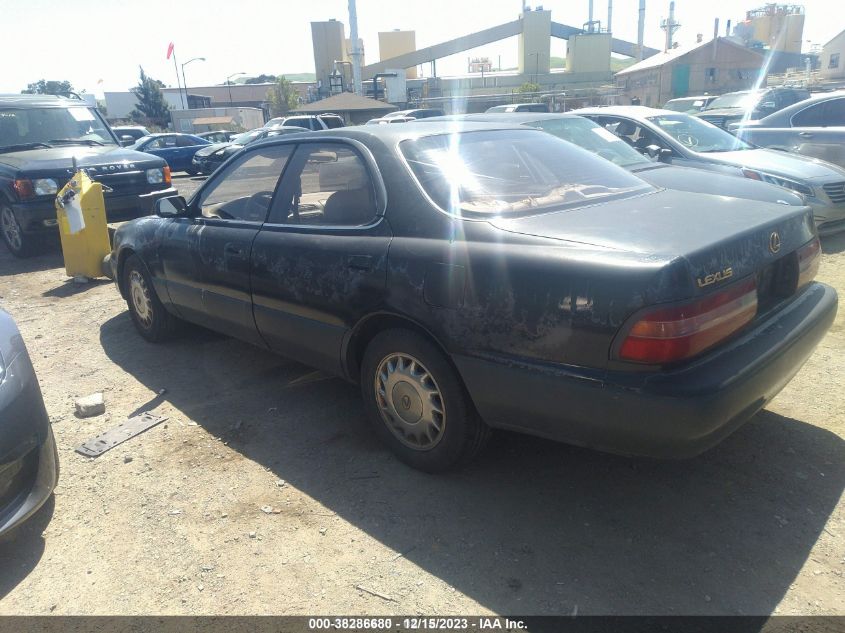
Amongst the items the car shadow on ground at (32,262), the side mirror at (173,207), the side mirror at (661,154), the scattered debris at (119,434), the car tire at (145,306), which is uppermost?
the side mirror at (173,207)

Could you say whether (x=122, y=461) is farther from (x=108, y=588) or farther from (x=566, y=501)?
(x=566, y=501)

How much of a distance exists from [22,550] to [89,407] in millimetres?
1332

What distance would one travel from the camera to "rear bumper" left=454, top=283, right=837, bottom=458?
7.47 feet

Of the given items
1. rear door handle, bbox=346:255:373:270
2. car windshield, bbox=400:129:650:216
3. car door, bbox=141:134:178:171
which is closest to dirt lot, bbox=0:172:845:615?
rear door handle, bbox=346:255:373:270

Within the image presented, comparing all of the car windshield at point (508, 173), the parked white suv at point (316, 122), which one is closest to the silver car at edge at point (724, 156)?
the car windshield at point (508, 173)

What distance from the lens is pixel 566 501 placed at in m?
2.92

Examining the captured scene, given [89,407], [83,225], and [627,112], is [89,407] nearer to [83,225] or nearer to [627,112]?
[83,225]

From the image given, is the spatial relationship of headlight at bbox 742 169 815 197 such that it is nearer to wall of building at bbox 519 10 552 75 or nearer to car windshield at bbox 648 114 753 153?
car windshield at bbox 648 114 753 153

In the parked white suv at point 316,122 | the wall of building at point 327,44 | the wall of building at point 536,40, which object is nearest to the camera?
the parked white suv at point 316,122

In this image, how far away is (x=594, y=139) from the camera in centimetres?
673

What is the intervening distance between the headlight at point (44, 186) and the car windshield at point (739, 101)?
1641 centimetres

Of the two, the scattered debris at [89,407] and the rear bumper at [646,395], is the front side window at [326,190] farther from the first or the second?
the scattered debris at [89,407]

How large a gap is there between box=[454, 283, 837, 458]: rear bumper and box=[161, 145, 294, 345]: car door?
1757mm

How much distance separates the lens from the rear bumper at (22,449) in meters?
2.60
